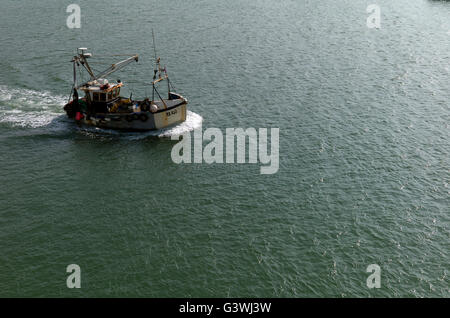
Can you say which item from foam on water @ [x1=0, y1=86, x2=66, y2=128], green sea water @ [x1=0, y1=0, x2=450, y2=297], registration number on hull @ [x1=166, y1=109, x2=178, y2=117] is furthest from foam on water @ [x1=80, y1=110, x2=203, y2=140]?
foam on water @ [x1=0, y1=86, x2=66, y2=128]

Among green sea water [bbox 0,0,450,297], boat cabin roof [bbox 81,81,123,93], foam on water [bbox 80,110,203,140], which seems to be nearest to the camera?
green sea water [bbox 0,0,450,297]

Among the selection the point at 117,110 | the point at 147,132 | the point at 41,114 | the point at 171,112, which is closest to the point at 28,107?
the point at 41,114

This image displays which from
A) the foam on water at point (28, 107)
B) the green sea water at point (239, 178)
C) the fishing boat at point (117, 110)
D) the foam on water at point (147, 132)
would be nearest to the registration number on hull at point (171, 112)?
the fishing boat at point (117, 110)

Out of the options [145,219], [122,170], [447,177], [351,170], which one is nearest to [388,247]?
[351,170]

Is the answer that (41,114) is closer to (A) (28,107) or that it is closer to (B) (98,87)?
(A) (28,107)

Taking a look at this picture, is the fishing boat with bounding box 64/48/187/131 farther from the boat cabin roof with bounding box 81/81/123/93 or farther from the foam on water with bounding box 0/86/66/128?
the foam on water with bounding box 0/86/66/128

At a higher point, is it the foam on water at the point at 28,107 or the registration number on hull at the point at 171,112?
the registration number on hull at the point at 171,112

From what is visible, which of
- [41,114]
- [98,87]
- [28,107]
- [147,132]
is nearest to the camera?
A: [147,132]

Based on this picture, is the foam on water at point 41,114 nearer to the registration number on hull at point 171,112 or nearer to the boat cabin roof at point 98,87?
the registration number on hull at point 171,112

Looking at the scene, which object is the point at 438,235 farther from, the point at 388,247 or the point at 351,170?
the point at 351,170

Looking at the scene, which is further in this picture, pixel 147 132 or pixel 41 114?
pixel 41 114
